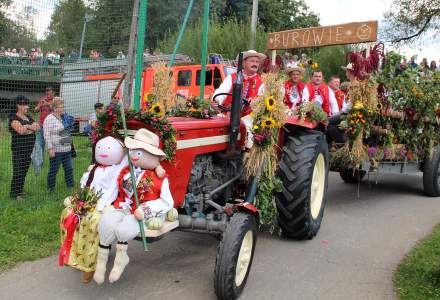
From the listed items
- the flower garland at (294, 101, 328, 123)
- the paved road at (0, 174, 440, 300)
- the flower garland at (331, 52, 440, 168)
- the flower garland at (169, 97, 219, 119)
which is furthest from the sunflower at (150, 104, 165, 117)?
the flower garland at (331, 52, 440, 168)

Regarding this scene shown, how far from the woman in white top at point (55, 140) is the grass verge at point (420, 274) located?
16.3 feet

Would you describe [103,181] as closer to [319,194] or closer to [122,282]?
[122,282]

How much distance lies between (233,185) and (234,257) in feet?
→ 4.49

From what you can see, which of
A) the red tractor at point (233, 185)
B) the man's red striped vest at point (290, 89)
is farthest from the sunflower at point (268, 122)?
the man's red striped vest at point (290, 89)

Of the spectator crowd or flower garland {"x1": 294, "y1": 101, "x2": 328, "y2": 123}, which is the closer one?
flower garland {"x1": 294, "y1": 101, "x2": 328, "y2": 123}

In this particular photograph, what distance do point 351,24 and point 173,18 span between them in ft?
12.2

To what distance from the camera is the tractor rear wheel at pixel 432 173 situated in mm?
7207

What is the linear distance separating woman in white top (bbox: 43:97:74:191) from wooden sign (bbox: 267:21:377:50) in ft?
10.8

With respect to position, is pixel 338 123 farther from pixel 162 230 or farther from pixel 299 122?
pixel 162 230

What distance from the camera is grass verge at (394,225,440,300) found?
144 inches

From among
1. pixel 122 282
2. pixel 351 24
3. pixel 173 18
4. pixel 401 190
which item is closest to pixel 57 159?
pixel 173 18

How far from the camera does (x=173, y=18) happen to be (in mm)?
8312

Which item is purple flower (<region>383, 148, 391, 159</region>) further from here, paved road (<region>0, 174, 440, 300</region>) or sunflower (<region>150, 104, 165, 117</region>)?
sunflower (<region>150, 104, 165, 117</region>)

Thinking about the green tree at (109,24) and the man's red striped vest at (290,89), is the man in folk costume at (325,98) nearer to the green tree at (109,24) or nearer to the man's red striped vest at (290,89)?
the man's red striped vest at (290,89)
